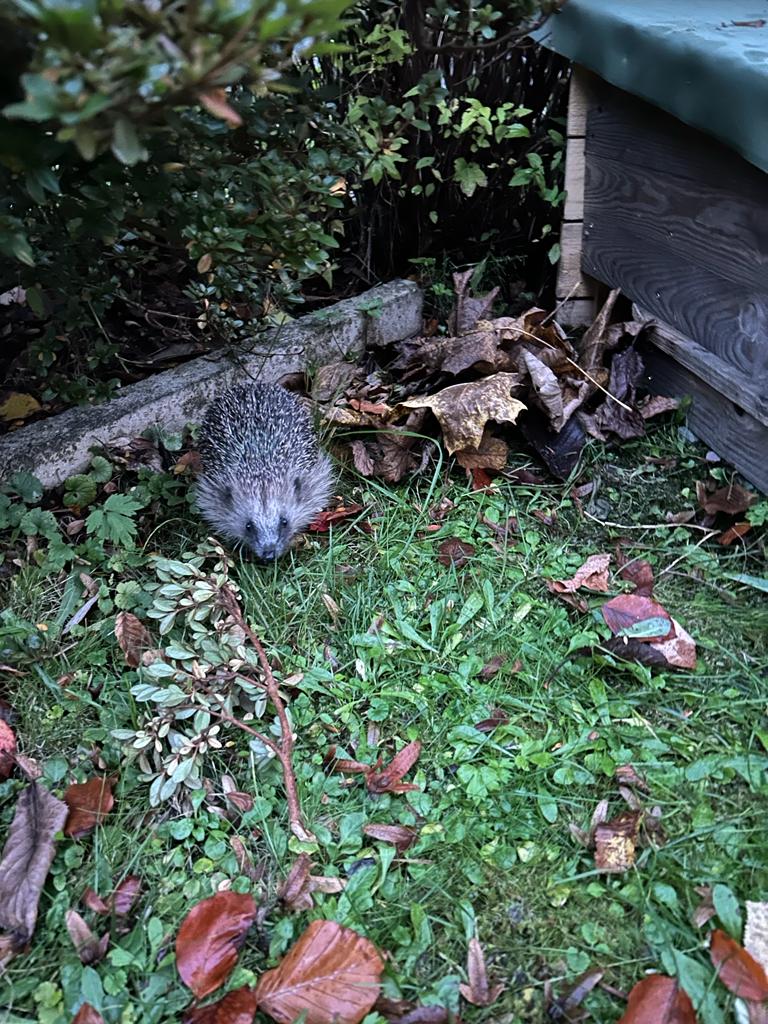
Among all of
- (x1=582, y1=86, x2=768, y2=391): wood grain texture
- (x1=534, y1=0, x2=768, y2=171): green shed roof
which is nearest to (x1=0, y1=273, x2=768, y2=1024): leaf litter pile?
(x1=582, y1=86, x2=768, y2=391): wood grain texture

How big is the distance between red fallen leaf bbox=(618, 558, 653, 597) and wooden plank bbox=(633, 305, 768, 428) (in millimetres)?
758

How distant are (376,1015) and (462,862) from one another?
47 centimetres

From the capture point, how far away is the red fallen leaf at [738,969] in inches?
77.6

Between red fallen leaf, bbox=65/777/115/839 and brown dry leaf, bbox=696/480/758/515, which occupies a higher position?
brown dry leaf, bbox=696/480/758/515

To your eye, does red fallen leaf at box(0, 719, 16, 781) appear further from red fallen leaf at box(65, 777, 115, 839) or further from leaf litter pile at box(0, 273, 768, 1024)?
red fallen leaf at box(65, 777, 115, 839)

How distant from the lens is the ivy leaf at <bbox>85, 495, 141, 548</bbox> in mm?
3342

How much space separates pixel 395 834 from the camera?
7.95ft

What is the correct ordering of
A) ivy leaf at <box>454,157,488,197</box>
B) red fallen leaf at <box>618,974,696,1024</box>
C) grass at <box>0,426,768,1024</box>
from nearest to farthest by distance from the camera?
1. red fallen leaf at <box>618,974,696,1024</box>
2. grass at <box>0,426,768,1024</box>
3. ivy leaf at <box>454,157,488,197</box>

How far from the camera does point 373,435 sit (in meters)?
4.04

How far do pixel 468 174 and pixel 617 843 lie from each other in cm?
341

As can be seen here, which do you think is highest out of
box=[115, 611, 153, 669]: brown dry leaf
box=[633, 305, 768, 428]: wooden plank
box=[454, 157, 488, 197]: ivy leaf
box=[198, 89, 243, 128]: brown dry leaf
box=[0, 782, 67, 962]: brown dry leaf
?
box=[198, 89, 243, 128]: brown dry leaf

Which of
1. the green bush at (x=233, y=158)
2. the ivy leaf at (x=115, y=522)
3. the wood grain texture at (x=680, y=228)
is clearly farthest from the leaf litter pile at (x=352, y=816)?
the green bush at (x=233, y=158)

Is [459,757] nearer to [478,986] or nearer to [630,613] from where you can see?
[478,986]

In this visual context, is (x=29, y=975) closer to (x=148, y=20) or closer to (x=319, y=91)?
(x=148, y=20)
